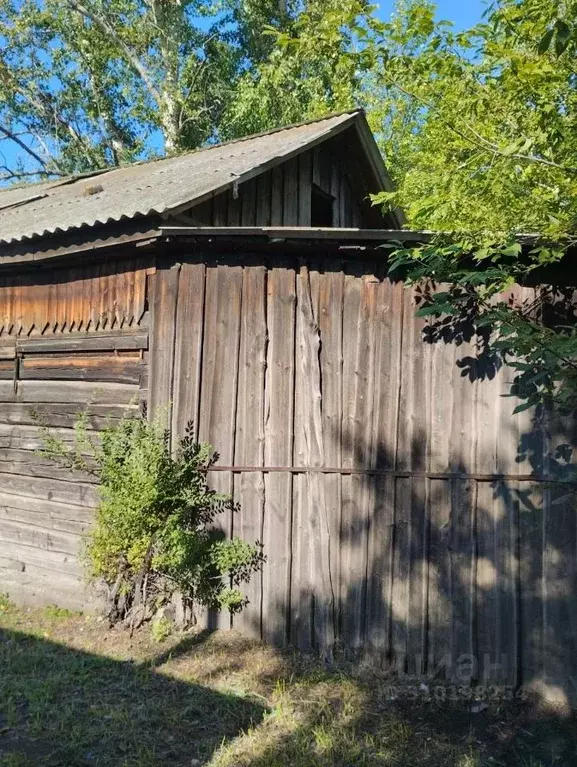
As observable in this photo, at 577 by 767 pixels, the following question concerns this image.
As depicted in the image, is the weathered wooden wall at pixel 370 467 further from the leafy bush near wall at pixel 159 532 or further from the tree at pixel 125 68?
the tree at pixel 125 68

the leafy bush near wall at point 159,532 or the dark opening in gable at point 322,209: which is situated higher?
the dark opening in gable at point 322,209

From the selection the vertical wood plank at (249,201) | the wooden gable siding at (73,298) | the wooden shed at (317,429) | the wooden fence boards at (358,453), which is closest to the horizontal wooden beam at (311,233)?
the wooden shed at (317,429)

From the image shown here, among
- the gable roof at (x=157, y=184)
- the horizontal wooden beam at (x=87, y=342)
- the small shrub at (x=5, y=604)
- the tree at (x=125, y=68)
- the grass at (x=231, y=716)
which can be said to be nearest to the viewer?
the grass at (x=231, y=716)

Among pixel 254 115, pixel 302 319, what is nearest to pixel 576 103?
pixel 302 319

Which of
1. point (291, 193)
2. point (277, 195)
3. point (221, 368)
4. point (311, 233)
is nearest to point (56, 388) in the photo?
point (221, 368)

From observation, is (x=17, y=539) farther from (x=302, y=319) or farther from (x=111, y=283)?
(x=302, y=319)

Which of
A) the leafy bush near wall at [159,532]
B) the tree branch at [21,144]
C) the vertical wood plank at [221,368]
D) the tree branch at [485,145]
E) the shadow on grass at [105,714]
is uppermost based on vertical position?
the tree branch at [21,144]

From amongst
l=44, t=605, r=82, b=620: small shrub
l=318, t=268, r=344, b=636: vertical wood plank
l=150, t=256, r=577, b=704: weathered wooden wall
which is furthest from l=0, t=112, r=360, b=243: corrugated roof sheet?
l=44, t=605, r=82, b=620: small shrub

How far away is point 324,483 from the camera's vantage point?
15.5 feet

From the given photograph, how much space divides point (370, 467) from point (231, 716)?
185 centimetres

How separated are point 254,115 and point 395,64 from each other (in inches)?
506

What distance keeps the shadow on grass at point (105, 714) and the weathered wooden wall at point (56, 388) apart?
1.13m

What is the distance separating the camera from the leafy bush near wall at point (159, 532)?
190 inches

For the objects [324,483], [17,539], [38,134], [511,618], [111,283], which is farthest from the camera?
[38,134]
